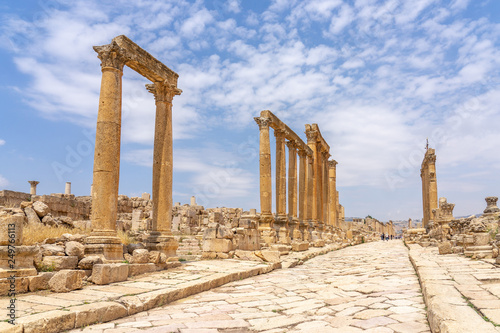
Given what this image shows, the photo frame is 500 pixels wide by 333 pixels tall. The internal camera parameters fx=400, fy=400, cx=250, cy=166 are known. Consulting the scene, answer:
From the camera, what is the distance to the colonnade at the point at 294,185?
62.4ft

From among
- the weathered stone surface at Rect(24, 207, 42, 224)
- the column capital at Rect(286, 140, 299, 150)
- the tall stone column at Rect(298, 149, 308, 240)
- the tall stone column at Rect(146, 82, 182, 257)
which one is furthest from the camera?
the tall stone column at Rect(298, 149, 308, 240)

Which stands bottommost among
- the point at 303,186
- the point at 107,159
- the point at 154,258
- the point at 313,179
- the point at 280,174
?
the point at 154,258

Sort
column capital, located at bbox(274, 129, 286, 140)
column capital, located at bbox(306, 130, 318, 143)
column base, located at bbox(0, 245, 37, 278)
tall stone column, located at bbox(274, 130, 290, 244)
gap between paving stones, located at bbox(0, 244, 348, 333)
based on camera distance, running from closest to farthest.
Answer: gap between paving stones, located at bbox(0, 244, 348, 333) < column base, located at bbox(0, 245, 37, 278) < tall stone column, located at bbox(274, 130, 290, 244) < column capital, located at bbox(274, 129, 286, 140) < column capital, located at bbox(306, 130, 318, 143)

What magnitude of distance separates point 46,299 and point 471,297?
5.89 meters

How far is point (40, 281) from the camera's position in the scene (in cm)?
671

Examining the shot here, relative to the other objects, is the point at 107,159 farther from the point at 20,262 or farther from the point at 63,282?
the point at 63,282

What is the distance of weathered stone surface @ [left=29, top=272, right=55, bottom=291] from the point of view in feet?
21.6

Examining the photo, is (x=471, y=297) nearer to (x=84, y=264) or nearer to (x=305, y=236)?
(x=84, y=264)

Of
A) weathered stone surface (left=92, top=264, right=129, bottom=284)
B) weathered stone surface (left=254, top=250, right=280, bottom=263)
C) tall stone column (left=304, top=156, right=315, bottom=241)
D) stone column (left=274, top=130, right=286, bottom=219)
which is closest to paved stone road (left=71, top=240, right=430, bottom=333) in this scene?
weathered stone surface (left=92, top=264, right=129, bottom=284)

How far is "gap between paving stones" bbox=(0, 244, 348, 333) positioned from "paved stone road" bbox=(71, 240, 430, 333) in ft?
0.49

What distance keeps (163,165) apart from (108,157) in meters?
2.55

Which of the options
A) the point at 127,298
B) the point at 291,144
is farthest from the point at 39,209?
the point at 291,144

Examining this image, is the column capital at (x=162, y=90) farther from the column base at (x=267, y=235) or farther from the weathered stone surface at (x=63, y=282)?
the column base at (x=267, y=235)

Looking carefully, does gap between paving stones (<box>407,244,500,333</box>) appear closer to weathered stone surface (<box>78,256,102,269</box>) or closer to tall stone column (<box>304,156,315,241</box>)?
weathered stone surface (<box>78,256,102,269</box>)
